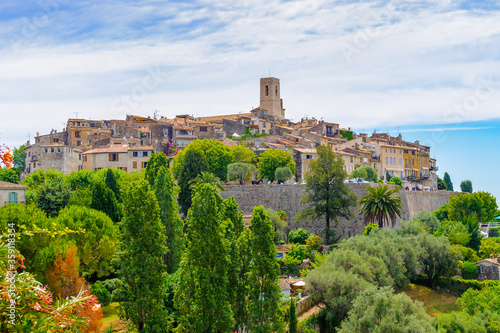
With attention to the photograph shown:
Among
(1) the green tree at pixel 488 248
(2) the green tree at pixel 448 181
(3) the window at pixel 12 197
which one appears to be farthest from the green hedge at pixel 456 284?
(2) the green tree at pixel 448 181

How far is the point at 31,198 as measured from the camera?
49.4 metres

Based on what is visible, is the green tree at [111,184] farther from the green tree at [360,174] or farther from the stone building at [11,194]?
the green tree at [360,174]

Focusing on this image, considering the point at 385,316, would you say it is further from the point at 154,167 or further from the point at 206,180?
the point at 206,180

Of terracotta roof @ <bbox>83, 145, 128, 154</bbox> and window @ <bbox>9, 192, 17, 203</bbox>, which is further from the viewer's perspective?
terracotta roof @ <bbox>83, 145, 128, 154</bbox>

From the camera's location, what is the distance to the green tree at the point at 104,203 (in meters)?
45.7

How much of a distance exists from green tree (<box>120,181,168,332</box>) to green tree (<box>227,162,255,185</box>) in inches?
1405

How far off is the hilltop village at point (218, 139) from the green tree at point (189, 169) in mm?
13423

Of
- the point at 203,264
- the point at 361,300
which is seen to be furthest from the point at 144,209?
the point at 361,300

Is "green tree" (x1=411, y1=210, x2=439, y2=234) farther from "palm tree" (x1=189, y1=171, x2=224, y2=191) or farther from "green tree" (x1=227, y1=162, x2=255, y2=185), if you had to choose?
"green tree" (x1=227, y1=162, x2=255, y2=185)

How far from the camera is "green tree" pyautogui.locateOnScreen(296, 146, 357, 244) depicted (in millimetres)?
49062

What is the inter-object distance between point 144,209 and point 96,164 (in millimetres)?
45659

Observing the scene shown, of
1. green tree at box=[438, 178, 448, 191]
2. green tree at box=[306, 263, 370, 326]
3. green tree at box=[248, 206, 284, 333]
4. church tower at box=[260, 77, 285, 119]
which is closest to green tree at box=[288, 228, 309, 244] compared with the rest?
green tree at box=[306, 263, 370, 326]

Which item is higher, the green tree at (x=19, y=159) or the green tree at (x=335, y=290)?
the green tree at (x=19, y=159)

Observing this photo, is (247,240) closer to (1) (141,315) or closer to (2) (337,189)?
(1) (141,315)
